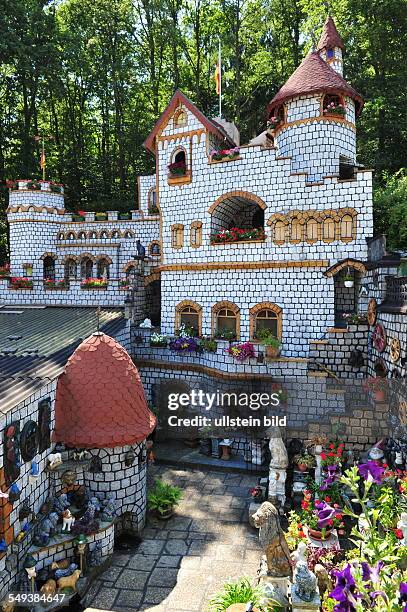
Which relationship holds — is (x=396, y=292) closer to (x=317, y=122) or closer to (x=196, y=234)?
(x=317, y=122)

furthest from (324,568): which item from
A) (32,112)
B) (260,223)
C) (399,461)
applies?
(32,112)

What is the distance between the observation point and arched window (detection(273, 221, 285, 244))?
1716 centimetres

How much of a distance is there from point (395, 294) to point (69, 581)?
11272mm

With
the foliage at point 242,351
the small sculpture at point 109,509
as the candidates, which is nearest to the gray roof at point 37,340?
the small sculpture at point 109,509

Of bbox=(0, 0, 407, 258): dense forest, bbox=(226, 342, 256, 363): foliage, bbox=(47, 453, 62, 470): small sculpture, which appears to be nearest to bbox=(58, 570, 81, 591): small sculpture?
bbox=(47, 453, 62, 470): small sculpture

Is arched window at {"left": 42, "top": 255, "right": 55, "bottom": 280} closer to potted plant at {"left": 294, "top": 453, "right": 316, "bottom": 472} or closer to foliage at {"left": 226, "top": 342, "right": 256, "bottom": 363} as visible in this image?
foliage at {"left": 226, "top": 342, "right": 256, "bottom": 363}

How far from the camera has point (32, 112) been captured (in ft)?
106

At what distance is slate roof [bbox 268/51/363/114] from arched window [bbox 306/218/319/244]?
5.18 metres

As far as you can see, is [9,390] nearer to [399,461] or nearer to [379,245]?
[399,461]

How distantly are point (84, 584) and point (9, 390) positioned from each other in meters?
4.35

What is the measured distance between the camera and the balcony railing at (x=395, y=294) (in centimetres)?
1232

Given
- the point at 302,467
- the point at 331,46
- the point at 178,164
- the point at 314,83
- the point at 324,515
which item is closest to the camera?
the point at 324,515

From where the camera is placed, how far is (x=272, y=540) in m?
7.91

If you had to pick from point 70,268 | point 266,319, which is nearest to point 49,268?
point 70,268
